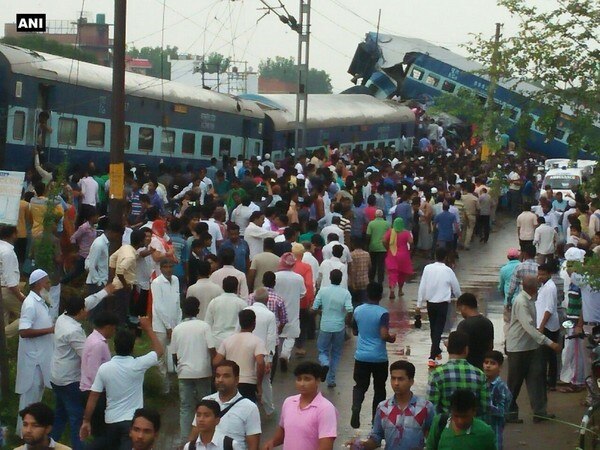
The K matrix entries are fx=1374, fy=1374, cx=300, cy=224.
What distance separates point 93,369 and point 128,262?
16.6 feet

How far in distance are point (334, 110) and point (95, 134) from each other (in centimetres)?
1776

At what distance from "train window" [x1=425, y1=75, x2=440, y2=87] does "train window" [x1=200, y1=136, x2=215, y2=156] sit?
2054 centimetres

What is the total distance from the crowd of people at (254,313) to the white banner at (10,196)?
821 mm

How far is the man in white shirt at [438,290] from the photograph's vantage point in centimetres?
1686

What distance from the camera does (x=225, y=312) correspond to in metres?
13.9

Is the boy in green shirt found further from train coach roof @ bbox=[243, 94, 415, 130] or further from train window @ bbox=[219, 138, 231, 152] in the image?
train coach roof @ bbox=[243, 94, 415, 130]

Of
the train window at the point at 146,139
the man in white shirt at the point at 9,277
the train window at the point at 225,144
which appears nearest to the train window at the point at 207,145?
the train window at the point at 225,144

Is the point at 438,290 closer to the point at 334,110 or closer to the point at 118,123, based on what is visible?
the point at 118,123

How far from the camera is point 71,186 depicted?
944 inches

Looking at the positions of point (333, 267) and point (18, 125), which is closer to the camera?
point (333, 267)

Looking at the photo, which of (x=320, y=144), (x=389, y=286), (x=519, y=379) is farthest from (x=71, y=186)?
(x=320, y=144)

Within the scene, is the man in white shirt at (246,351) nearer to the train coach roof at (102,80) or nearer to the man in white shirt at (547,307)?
the man in white shirt at (547,307)

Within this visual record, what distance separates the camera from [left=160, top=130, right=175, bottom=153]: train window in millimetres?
32094

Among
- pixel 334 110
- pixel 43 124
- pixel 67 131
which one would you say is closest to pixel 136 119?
pixel 67 131
